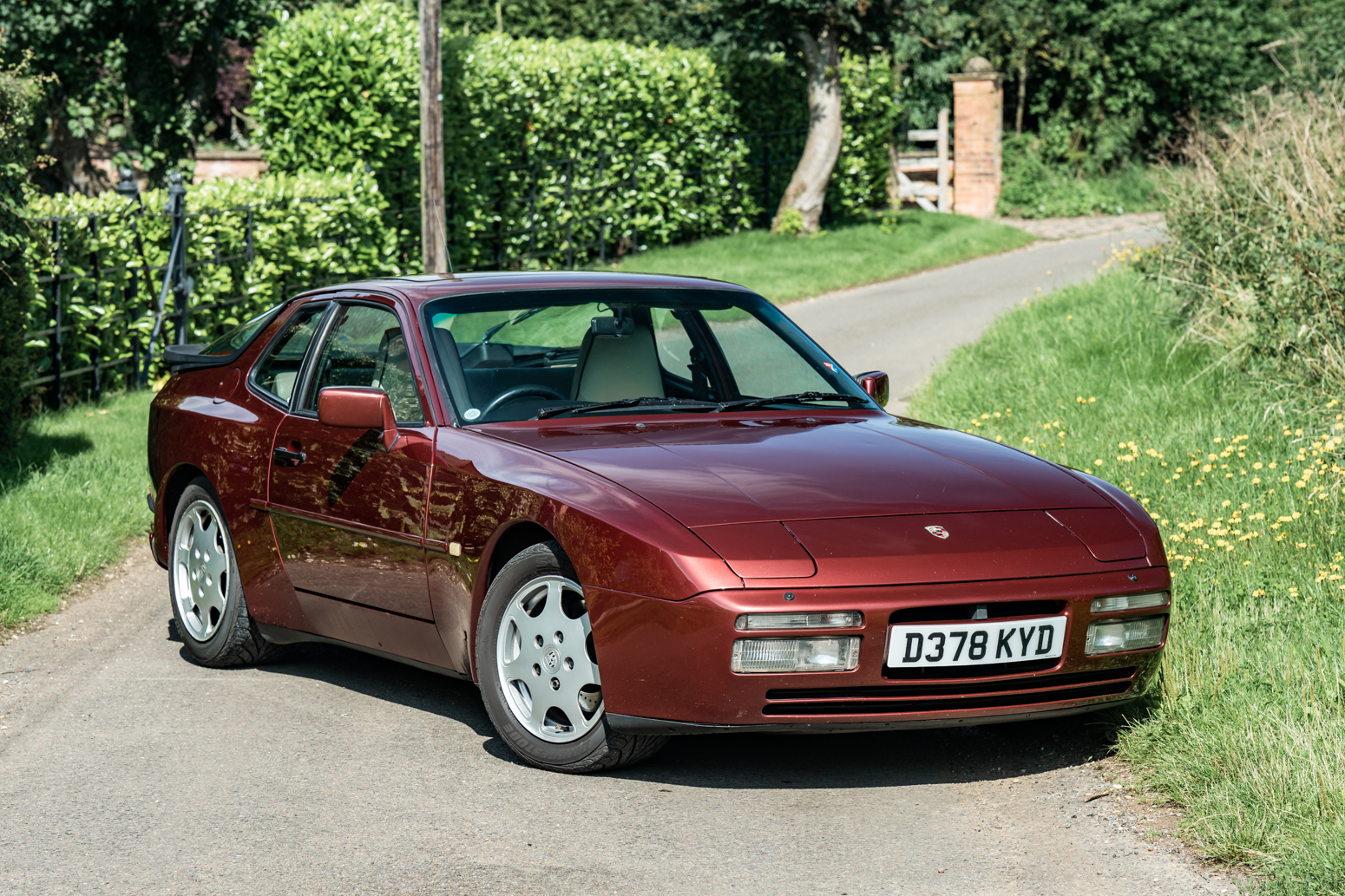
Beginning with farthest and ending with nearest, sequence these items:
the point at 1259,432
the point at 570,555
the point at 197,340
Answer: the point at 197,340 → the point at 1259,432 → the point at 570,555

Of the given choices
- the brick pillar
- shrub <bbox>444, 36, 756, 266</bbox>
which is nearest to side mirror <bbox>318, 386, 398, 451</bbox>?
shrub <bbox>444, 36, 756, 266</bbox>

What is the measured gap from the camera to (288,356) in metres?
6.54

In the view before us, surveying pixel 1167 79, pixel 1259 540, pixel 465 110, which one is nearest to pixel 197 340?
pixel 465 110

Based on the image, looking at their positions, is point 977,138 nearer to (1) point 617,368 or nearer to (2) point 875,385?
(2) point 875,385

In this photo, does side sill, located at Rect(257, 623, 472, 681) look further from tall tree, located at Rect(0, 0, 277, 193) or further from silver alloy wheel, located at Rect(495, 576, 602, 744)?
tall tree, located at Rect(0, 0, 277, 193)

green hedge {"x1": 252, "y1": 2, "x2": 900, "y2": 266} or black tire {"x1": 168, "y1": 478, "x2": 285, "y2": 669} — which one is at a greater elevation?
green hedge {"x1": 252, "y1": 2, "x2": 900, "y2": 266}

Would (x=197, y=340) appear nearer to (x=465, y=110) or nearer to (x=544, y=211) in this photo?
(x=465, y=110)

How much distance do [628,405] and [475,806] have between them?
161cm

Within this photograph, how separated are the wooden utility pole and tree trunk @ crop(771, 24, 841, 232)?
32.9 ft

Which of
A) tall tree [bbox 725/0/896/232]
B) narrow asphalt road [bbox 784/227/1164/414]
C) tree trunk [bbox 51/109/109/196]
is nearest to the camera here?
narrow asphalt road [bbox 784/227/1164/414]

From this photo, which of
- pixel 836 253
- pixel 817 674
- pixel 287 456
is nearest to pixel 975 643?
pixel 817 674

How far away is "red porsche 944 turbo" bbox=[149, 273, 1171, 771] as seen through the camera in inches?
178

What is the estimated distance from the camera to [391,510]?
5.54m

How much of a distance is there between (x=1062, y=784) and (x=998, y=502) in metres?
0.88
